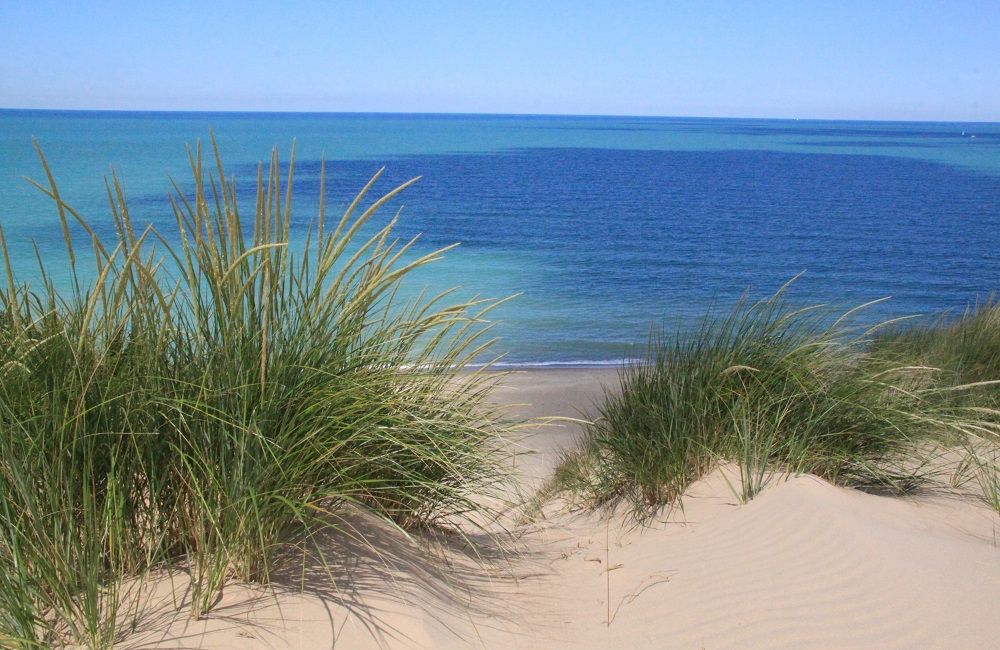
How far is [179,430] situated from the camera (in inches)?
101

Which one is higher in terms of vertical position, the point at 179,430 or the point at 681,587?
the point at 179,430

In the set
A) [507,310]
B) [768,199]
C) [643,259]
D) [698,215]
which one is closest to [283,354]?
[507,310]

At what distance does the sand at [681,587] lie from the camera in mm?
2656

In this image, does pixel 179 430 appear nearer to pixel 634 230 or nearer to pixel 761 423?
pixel 761 423

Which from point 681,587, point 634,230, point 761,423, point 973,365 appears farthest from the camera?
point 634,230

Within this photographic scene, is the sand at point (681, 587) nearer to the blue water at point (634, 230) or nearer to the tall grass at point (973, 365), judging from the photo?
the tall grass at point (973, 365)

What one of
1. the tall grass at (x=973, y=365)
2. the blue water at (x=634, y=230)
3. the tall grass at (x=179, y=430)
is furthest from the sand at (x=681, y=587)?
the blue water at (x=634, y=230)

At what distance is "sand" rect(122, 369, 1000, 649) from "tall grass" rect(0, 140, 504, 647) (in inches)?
6.9

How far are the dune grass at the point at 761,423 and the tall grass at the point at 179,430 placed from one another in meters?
1.65

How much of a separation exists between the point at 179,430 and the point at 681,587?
211cm

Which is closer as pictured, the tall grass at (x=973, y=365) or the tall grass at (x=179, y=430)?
the tall grass at (x=179, y=430)

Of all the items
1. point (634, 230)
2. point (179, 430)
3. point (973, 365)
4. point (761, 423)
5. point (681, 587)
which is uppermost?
point (179, 430)

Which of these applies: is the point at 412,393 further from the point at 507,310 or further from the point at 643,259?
the point at 643,259

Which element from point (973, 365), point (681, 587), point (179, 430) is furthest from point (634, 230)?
point (179, 430)
